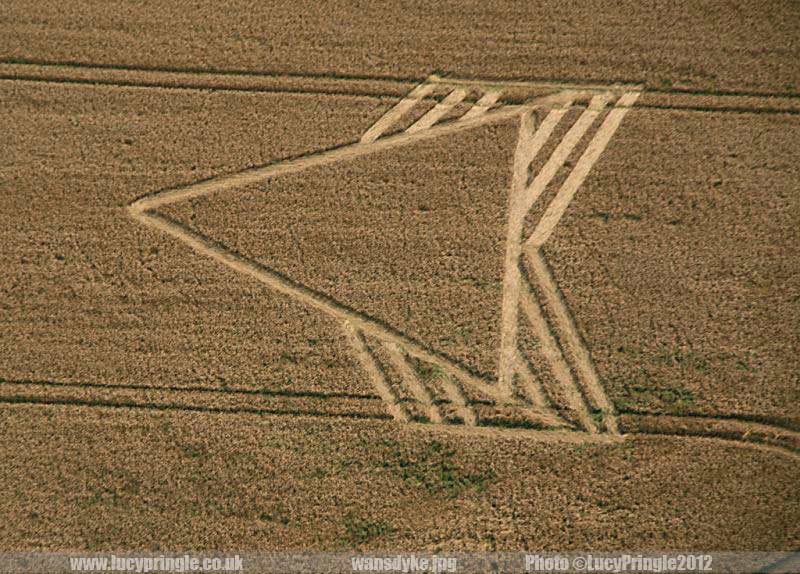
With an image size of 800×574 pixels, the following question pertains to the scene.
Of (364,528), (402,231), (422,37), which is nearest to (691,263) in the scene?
(402,231)

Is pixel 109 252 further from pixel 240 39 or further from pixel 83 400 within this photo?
pixel 240 39

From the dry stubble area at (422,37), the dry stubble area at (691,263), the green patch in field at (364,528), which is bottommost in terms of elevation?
the green patch in field at (364,528)

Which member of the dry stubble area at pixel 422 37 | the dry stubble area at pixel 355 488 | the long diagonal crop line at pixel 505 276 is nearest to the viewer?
the dry stubble area at pixel 355 488

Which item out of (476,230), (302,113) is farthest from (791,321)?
(302,113)

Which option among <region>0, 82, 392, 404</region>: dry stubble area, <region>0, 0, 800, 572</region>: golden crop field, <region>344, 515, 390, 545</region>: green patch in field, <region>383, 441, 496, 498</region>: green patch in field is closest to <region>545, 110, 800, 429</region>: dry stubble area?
<region>0, 0, 800, 572</region>: golden crop field

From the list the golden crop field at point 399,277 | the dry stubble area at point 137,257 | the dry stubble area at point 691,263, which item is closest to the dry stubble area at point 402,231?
the golden crop field at point 399,277

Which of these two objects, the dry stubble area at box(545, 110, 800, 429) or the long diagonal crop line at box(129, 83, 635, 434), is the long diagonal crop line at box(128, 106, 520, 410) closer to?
the long diagonal crop line at box(129, 83, 635, 434)

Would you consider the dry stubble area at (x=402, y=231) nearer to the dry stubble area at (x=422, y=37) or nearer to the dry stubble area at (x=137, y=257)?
the dry stubble area at (x=137, y=257)
